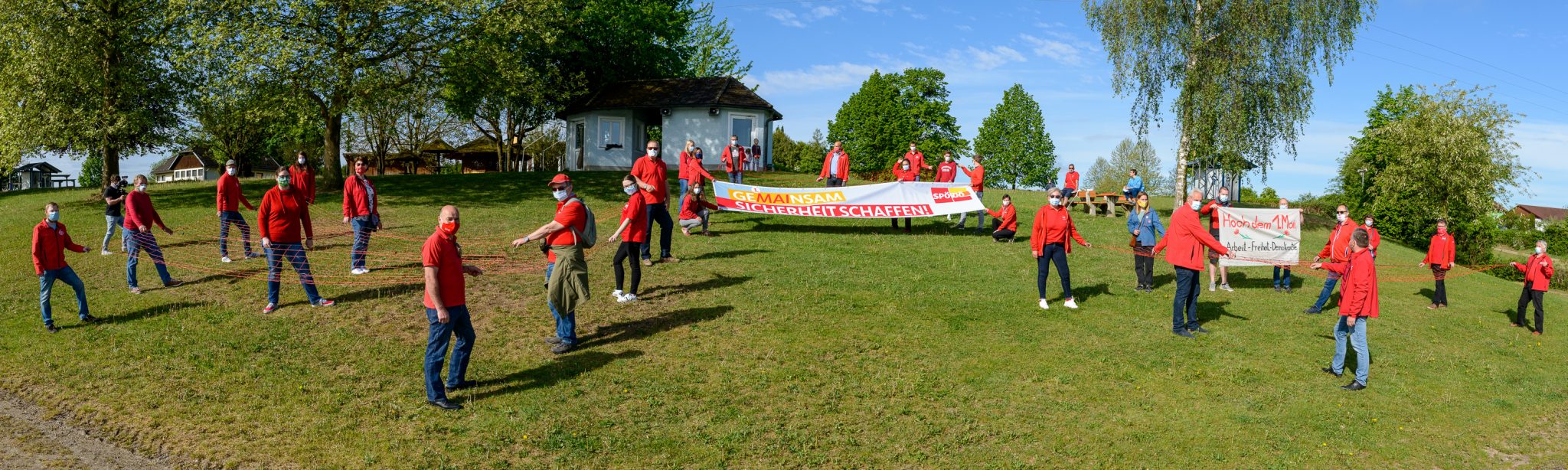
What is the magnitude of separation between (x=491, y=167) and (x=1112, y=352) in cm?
6970

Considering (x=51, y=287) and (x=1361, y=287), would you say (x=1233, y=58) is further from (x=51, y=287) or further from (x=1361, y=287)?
(x=51, y=287)

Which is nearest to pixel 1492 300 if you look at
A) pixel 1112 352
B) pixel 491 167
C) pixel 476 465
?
pixel 1112 352

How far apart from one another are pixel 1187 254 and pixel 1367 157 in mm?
53479

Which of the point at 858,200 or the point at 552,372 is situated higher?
the point at 858,200

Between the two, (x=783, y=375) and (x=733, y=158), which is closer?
(x=783, y=375)

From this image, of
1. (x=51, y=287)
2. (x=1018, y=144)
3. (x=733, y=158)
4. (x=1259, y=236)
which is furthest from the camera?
(x=1018, y=144)

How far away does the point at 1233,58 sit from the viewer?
89.1ft

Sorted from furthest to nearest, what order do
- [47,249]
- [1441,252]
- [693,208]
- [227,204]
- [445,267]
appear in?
[693,208]
[1441,252]
[227,204]
[47,249]
[445,267]

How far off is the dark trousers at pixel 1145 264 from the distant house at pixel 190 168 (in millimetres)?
99910

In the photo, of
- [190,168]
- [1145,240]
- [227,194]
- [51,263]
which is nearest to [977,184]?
[1145,240]

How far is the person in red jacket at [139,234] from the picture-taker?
13.1 meters

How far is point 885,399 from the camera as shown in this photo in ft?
29.1

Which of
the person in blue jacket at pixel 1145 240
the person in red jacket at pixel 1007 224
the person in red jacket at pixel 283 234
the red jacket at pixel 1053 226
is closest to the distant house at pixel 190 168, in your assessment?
the person in red jacket at pixel 283 234

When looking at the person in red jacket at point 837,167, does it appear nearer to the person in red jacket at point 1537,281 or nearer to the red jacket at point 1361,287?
the red jacket at point 1361,287
